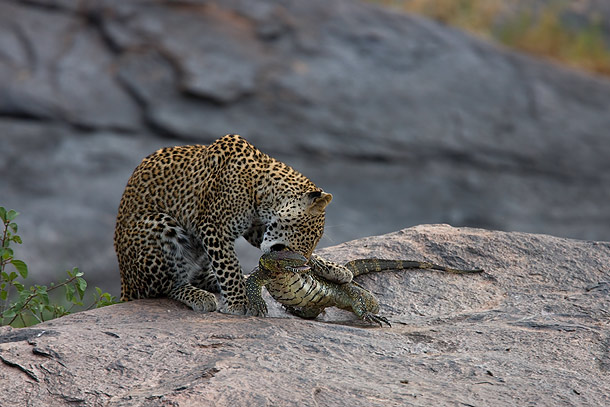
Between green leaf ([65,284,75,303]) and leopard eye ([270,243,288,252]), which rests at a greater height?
leopard eye ([270,243,288,252])

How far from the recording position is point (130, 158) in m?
16.3

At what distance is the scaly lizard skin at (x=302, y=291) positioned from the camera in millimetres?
6266

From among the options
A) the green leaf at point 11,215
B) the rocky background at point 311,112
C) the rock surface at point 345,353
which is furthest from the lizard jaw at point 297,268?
the rocky background at point 311,112

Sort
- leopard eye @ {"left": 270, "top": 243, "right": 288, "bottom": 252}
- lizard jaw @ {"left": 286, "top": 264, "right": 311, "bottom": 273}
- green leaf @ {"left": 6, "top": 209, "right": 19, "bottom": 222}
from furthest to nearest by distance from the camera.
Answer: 1. green leaf @ {"left": 6, "top": 209, "right": 19, "bottom": 222}
2. leopard eye @ {"left": 270, "top": 243, "right": 288, "bottom": 252}
3. lizard jaw @ {"left": 286, "top": 264, "right": 311, "bottom": 273}

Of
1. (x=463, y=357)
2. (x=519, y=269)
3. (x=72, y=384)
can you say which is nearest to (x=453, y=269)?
(x=519, y=269)

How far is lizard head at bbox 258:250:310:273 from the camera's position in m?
6.15

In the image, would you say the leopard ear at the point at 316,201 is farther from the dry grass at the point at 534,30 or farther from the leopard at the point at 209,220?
the dry grass at the point at 534,30

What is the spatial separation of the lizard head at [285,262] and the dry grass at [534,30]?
1532 centimetres

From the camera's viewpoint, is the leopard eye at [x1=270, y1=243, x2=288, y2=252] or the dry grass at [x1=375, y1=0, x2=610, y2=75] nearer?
the leopard eye at [x1=270, y1=243, x2=288, y2=252]

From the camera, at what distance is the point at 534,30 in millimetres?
20859

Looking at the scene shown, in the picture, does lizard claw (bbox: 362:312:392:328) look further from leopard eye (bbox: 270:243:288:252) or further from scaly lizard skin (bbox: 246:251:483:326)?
leopard eye (bbox: 270:243:288:252)

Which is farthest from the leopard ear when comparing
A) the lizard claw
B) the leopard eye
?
the lizard claw

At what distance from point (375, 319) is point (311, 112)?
34.8 feet

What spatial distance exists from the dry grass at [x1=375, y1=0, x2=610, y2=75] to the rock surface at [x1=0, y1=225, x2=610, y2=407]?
46.5ft
